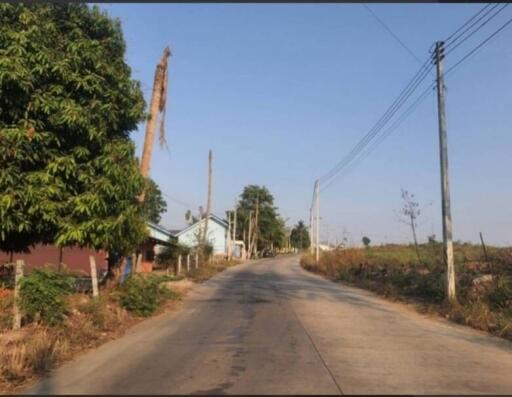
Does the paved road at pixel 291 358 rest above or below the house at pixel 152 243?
below

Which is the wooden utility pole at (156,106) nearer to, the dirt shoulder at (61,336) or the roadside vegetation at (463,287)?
the dirt shoulder at (61,336)

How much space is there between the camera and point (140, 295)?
17906mm

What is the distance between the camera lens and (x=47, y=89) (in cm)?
1383

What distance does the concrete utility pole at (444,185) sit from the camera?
19.8m

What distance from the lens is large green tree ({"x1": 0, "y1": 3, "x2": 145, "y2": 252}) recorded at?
13266mm

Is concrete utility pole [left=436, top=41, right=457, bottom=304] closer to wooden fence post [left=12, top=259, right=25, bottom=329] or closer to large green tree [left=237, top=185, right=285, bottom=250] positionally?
wooden fence post [left=12, top=259, right=25, bottom=329]

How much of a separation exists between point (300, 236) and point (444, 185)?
16363 cm

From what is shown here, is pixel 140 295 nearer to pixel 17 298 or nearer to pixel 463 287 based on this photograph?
pixel 17 298

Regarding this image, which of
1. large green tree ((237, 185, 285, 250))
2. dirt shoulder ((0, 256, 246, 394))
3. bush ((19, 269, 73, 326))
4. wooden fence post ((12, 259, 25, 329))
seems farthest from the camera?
large green tree ((237, 185, 285, 250))

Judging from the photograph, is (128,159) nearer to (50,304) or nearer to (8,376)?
(50,304)

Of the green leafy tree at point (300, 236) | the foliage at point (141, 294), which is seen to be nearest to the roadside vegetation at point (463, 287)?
the foliage at point (141, 294)

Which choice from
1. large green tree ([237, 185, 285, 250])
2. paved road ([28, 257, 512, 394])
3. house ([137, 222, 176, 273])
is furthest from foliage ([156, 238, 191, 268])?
large green tree ([237, 185, 285, 250])

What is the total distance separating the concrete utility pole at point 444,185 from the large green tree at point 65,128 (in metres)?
9.45

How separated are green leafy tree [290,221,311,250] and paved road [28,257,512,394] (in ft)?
544
